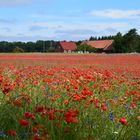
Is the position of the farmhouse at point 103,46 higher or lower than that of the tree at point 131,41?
lower

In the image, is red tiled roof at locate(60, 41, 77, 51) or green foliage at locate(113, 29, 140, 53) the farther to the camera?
red tiled roof at locate(60, 41, 77, 51)

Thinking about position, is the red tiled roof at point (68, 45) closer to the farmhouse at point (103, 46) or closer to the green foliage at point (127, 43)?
the farmhouse at point (103, 46)

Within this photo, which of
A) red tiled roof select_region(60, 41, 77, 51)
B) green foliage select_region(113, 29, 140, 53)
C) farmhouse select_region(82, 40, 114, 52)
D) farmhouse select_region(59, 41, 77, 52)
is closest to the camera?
green foliage select_region(113, 29, 140, 53)

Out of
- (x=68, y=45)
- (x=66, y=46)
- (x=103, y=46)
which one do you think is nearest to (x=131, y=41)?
(x=103, y=46)

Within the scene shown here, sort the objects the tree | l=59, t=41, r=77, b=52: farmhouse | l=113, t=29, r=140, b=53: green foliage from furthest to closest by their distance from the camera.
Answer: l=59, t=41, r=77, b=52: farmhouse
the tree
l=113, t=29, r=140, b=53: green foliage

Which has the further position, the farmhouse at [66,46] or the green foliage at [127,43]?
the farmhouse at [66,46]

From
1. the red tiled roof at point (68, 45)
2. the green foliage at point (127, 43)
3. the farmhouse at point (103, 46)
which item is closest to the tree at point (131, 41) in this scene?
the green foliage at point (127, 43)

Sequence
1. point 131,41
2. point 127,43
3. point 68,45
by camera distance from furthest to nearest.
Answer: point 68,45
point 131,41
point 127,43

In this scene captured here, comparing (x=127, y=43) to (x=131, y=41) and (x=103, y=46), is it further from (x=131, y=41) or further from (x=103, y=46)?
(x=103, y=46)

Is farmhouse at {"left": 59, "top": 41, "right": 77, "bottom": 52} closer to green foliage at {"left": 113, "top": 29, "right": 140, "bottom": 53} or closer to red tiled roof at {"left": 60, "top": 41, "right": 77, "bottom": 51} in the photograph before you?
red tiled roof at {"left": 60, "top": 41, "right": 77, "bottom": 51}

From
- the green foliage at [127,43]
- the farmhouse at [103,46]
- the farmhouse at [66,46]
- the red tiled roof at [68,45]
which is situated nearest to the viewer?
the green foliage at [127,43]

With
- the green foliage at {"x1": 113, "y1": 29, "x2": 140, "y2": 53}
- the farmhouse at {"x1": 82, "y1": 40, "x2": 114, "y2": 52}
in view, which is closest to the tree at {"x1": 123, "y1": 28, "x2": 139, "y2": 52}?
the green foliage at {"x1": 113, "y1": 29, "x2": 140, "y2": 53}

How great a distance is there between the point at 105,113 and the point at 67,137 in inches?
51.1

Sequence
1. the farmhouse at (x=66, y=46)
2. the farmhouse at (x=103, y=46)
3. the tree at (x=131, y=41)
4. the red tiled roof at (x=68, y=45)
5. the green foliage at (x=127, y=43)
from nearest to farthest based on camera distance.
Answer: the green foliage at (x=127, y=43) → the tree at (x=131, y=41) → the farmhouse at (x=103, y=46) → the farmhouse at (x=66, y=46) → the red tiled roof at (x=68, y=45)
